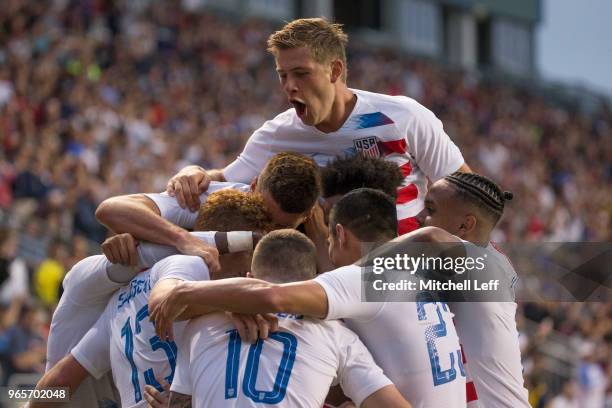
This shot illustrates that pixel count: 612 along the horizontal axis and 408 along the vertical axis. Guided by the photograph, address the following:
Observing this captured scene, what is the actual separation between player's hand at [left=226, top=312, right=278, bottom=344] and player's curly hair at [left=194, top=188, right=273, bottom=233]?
2.21 ft

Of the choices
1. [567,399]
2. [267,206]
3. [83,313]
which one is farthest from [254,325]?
[567,399]

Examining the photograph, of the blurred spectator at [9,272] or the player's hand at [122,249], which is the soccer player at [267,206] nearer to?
the player's hand at [122,249]

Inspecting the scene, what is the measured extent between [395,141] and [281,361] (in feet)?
5.88

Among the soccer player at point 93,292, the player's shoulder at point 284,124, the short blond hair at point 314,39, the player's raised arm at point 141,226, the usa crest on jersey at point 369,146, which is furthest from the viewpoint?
the player's shoulder at point 284,124

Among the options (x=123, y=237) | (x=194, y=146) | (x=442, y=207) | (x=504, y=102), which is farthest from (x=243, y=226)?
(x=504, y=102)

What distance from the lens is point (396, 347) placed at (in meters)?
4.27

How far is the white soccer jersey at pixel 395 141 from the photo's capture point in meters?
5.46

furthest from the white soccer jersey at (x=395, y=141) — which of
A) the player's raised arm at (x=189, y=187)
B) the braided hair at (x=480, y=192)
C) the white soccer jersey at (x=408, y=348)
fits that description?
the white soccer jersey at (x=408, y=348)

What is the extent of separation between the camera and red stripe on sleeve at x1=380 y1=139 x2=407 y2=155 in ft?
17.9

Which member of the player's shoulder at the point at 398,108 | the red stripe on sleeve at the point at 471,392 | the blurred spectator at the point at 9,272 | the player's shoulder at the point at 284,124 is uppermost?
the player's shoulder at the point at 398,108

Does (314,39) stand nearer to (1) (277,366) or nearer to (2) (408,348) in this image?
(2) (408,348)

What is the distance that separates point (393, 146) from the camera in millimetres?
5480

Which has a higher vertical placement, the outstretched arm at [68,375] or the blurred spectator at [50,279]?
the outstretched arm at [68,375]

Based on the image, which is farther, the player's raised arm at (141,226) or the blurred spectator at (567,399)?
the blurred spectator at (567,399)
